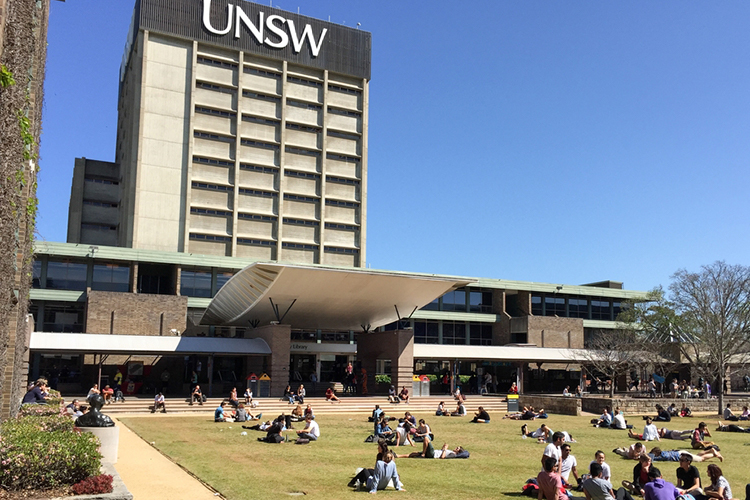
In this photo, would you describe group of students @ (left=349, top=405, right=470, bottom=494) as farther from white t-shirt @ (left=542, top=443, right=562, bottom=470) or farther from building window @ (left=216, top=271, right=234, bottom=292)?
building window @ (left=216, top=271, right=234, bottom=292)

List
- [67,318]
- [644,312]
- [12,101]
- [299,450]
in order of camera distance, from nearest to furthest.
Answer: [12,101], [299,450], [67,318], [644,312]

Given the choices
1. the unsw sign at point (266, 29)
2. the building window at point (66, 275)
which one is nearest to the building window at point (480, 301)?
the building window at point (66, 275)

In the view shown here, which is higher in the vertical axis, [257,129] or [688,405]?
[257,129]

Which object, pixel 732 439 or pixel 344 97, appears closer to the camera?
pixel 732 439

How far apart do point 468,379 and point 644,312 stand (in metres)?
19.4

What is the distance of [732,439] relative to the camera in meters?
25.6

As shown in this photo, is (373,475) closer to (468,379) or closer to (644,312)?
(468,379)

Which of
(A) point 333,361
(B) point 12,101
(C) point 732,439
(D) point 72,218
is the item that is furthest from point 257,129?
(B) point 12,101

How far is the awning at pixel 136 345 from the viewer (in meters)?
37.0

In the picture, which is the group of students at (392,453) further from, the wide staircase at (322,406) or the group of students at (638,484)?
the wide staircase at (322,406)

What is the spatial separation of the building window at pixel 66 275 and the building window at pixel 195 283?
24.8 ft

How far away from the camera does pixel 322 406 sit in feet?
117

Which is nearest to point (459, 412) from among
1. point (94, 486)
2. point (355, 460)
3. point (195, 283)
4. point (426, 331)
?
point (355, 460)

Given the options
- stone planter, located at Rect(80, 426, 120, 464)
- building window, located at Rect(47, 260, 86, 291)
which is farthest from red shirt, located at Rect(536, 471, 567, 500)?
building window, located at Rect(47, 260, 86, 291)
